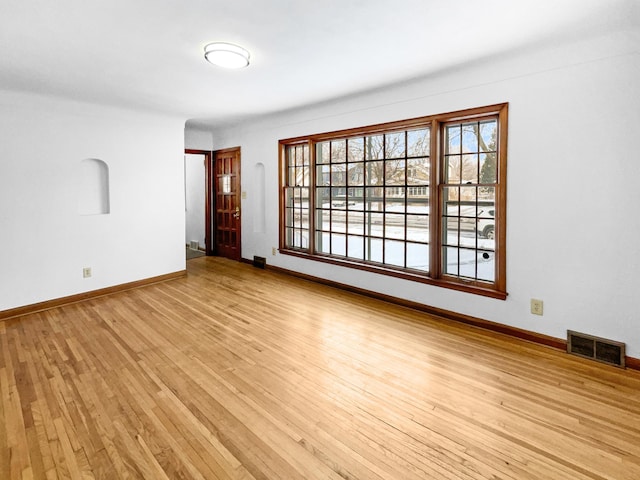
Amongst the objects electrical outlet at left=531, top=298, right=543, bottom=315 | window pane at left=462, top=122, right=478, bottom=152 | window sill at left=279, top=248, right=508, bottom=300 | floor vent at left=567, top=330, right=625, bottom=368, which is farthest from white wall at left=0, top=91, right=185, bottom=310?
floor vent at left=567, top=330, right=625, bottom=368

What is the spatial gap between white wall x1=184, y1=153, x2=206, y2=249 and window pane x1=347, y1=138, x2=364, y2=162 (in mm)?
4050

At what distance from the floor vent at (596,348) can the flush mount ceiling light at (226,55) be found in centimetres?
372

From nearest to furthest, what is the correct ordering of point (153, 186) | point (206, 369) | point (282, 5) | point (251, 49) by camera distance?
point (282, 5), point (206, 369), point (251, 49), point (153, 186)

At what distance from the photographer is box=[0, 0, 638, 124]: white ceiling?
237 cm

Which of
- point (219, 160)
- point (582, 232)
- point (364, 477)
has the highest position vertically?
point (219, 160)

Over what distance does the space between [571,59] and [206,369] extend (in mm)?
3931

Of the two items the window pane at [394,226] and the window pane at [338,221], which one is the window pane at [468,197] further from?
the window pane at [338,221]

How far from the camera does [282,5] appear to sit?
233 centimetres

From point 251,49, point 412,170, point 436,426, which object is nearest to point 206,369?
point 436,426

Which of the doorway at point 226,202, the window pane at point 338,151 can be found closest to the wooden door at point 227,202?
the doorway at point 226,202

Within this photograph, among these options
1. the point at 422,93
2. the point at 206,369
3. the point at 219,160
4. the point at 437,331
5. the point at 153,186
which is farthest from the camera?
the point at 219,160

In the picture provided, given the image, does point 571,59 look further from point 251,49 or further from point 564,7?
point 251,49

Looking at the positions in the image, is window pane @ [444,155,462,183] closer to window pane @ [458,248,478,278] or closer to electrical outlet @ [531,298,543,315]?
window pane @ [458,248,478,278]

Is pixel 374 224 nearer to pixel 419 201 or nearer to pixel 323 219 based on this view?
pixel 419 201
